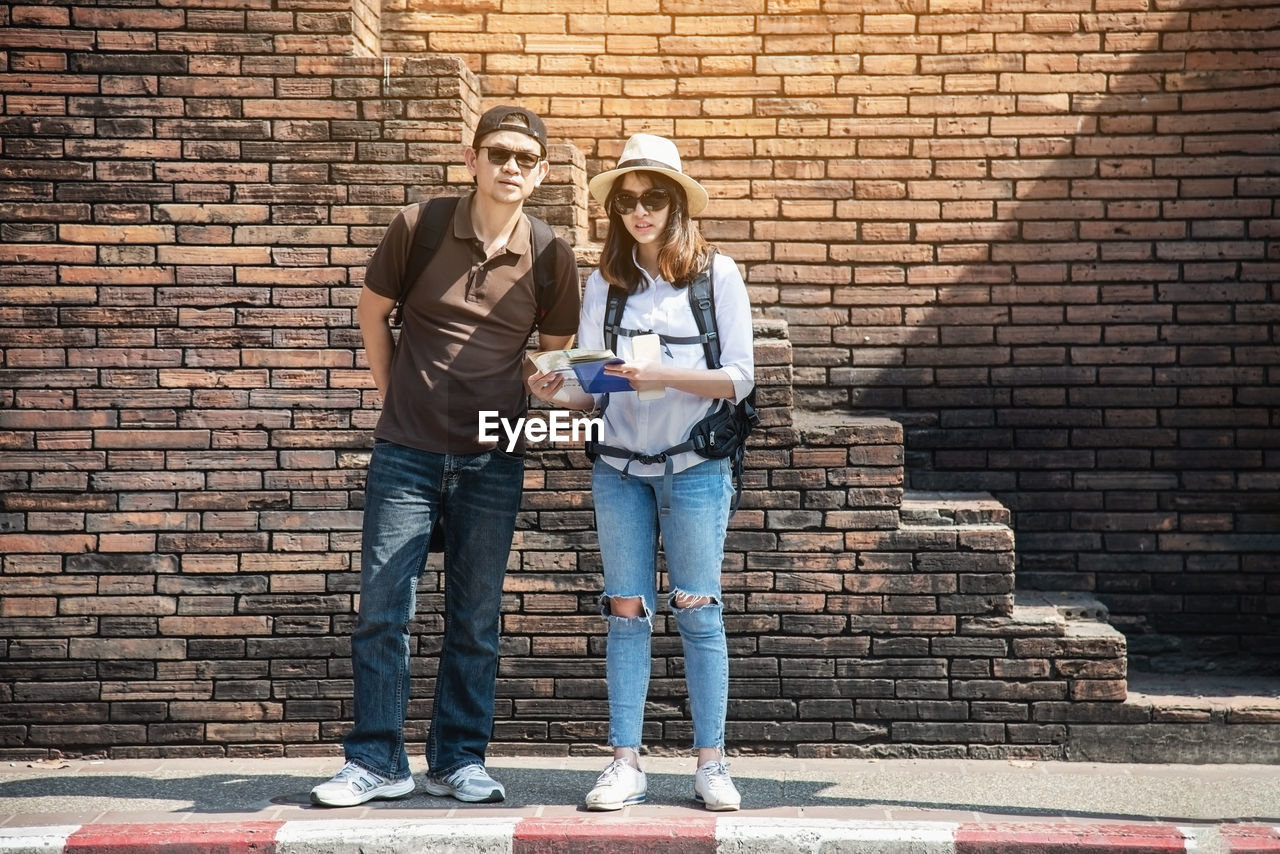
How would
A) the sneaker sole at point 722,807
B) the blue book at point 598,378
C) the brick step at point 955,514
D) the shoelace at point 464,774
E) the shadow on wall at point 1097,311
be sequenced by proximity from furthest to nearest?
the shadow on wall at point 1097,311
the brick step at point 955,514
the shoelace at point 464,774
the sneaker sole at point 722,807
the blue book at point 598,378

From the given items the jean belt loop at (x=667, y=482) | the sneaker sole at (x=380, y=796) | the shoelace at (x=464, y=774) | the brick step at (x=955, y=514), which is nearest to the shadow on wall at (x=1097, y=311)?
the brick step at (x=955, y=514)

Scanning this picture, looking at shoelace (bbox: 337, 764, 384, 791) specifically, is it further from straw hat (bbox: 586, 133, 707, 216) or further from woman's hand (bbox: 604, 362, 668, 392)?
straw hat (bbox: 586, 133, 707, 216)

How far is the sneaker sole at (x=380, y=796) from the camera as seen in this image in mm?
4426

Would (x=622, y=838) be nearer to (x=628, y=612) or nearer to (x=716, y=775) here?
(x=716, y=775)

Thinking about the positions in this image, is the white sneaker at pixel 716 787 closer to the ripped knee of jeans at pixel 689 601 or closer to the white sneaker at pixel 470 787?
the ripped knee of jeans at pixel 689 601

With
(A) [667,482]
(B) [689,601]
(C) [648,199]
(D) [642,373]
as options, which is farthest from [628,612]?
(C) [648,199]

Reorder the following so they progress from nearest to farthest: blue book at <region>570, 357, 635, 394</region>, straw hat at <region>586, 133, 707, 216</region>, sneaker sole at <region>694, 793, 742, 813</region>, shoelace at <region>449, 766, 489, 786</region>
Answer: blue book at <region>570, 357, 635, 394</region> → straw hat at <region>586, 133, 707, 216</region> → sneaker sole at <region>694, 793, 742, 813</region> → shoelace at <region>449, 766, 489, 786</region>

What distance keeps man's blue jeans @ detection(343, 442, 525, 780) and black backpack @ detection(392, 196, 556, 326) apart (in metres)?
0.52

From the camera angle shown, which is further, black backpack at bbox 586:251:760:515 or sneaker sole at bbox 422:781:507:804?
sneaker sole at bbox 422:781:507:804

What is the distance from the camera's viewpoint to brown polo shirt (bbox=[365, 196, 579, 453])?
4.46m

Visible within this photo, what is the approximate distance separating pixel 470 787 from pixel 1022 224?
3.46 m

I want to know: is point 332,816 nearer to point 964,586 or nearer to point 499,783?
point 499,783

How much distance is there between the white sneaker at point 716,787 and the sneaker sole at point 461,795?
646 millimetres

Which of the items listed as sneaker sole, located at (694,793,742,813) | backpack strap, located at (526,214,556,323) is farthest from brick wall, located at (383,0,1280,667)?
sneaker sole, located at (694,793,742,813)
